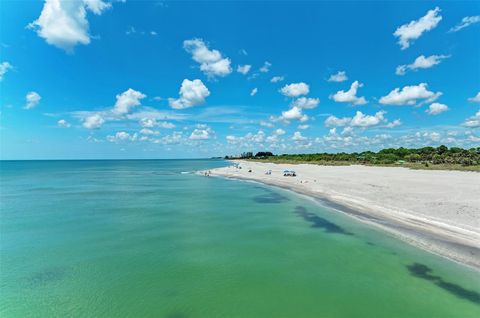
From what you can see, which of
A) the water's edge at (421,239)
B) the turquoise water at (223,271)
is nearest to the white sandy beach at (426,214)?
the water's edge at (421,239)

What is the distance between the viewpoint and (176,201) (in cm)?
3719

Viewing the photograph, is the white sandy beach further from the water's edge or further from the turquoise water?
the turquoise water

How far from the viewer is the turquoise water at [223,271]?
36.8 ft

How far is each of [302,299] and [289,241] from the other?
768 centimetres

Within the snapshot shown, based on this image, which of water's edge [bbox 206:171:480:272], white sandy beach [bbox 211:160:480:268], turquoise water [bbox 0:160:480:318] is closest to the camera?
turquoise water [bbox 0:160:480:318]

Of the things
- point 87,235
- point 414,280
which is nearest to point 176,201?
point 87,235

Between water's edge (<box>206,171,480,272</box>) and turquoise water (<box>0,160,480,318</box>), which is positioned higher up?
water's edge (<box>206,171,480,272</box>)

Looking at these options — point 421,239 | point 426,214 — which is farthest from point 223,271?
point 426,214

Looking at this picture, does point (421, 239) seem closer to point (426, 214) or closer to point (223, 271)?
point (426, 214)

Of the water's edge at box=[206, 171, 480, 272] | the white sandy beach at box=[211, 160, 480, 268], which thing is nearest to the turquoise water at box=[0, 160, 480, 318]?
the water's edge at box=[206, 171, 480, 272]

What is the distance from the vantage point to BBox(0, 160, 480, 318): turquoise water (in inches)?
441

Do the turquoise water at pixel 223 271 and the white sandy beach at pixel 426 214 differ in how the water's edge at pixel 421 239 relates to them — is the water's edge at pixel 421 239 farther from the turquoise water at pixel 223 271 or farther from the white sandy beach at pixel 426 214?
the turquoise water at pixel 223 271

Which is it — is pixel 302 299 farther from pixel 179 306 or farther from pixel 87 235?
pixel 87 235

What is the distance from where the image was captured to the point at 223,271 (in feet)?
47.6
